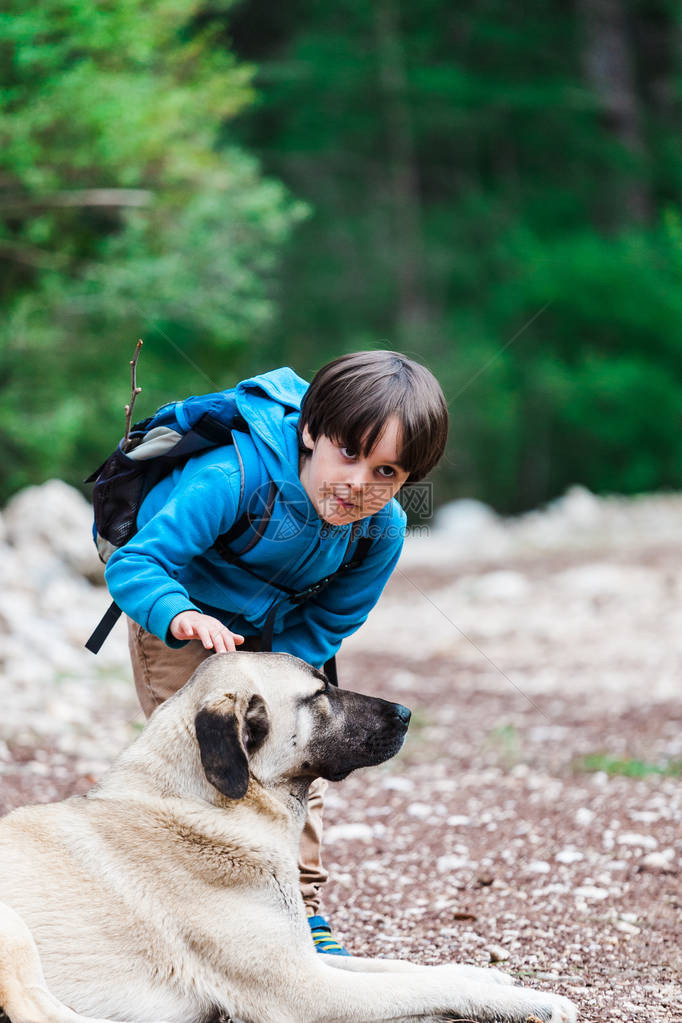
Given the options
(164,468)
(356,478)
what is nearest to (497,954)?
(356,478)

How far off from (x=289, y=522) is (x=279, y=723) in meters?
0.67

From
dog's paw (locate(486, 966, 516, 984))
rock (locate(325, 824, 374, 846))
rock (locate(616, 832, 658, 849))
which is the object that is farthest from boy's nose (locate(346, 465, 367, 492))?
rock (locate(616, 832, 658, 849))

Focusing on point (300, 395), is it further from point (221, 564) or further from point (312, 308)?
point (312, 308)

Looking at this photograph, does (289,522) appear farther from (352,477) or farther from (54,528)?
(54,528)

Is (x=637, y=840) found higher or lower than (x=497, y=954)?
lower

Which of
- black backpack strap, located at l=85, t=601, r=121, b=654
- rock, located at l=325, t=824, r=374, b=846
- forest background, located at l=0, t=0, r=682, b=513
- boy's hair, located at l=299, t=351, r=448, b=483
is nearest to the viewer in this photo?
boy's hair, located at l=299, t=351, r=448, b=483

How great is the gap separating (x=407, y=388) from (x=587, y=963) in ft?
Result: 6.61

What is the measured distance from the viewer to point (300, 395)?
12.7ft

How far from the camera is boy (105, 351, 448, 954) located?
10.8 ft

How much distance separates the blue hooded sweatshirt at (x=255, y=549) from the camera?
10.7ft

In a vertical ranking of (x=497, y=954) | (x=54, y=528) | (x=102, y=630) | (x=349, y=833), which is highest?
(x=102, y=630)

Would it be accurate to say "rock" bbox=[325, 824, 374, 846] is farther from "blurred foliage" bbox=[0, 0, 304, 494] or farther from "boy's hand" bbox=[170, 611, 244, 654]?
"blurred foliage" bbox=[0, 0, 304, 494]

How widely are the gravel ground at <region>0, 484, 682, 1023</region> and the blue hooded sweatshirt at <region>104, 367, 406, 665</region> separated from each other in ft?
3.93

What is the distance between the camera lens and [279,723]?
319 centimetres
